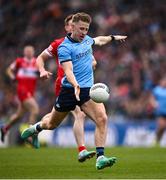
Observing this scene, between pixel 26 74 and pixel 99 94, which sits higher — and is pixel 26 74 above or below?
above

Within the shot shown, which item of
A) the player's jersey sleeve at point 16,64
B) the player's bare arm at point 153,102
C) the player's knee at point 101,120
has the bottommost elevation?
the player's knee at point 101,120

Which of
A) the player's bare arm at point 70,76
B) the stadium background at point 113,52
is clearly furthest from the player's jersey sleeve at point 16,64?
the player's bare arm at point 70,76

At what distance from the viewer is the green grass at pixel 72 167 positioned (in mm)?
11336

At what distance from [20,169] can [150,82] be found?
12.8 meters

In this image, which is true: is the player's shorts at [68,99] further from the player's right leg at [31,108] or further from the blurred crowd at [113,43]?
the blurred crowd at [113,43]

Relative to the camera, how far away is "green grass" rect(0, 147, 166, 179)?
446 inches

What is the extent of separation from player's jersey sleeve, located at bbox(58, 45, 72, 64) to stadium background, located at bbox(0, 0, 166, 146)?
41.6 feet

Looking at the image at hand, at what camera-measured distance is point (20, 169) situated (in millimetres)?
12648

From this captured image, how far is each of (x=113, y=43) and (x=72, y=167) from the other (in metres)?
15.0

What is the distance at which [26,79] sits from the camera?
72.3 feet

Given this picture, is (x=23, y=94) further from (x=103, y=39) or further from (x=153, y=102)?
(x=103, y=39)

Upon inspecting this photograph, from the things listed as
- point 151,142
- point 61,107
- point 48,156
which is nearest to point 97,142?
point 61,107

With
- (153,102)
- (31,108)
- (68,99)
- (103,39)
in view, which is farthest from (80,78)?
(153,102)

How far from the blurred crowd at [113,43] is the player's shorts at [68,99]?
1229 cm
